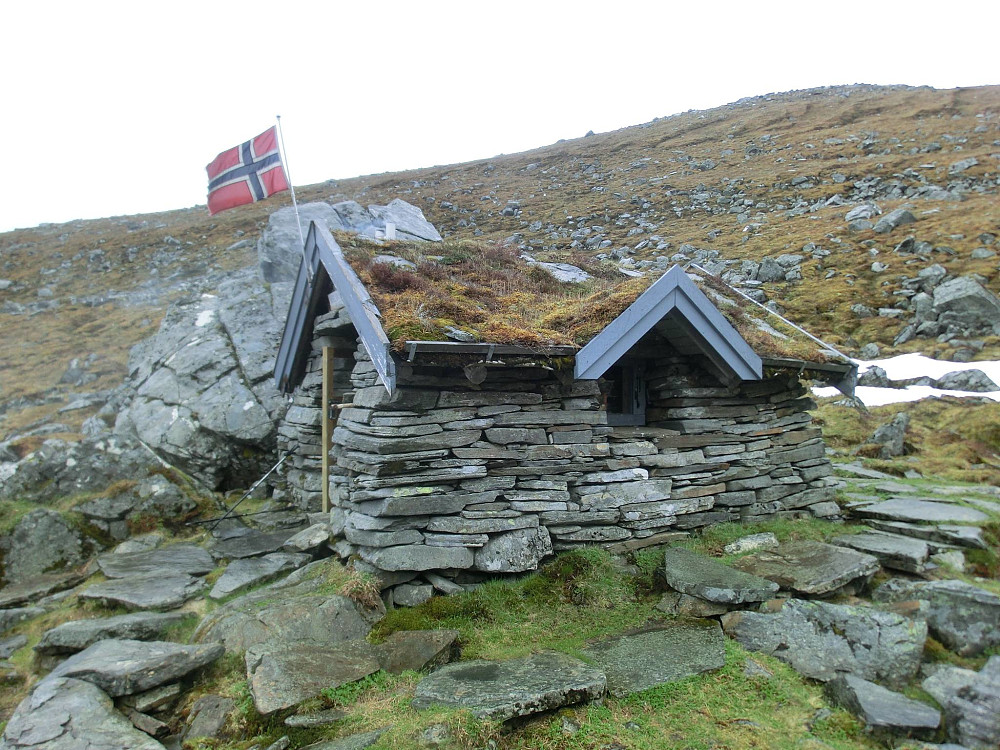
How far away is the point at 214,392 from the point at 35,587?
200 inches

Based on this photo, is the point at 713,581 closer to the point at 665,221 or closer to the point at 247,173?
the point at 247,173

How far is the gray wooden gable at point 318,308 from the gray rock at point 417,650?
2488 mm

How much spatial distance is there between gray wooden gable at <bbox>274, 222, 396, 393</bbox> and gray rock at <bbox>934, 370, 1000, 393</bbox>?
54.9ft

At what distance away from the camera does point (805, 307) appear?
75.8ft

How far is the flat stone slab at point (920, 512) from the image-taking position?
8.62 metres

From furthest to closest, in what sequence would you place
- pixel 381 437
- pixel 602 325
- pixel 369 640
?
pixel 602 325
pixel 381 437
pixel 369 640

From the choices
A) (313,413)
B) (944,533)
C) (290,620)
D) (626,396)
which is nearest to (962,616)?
(944,533)

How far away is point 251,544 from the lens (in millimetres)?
9023

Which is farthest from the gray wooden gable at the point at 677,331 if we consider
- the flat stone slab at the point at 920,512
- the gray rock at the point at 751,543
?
the flat stone slab at the point at 920,512

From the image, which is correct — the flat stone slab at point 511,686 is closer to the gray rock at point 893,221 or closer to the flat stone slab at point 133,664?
the flat stone slab at point 133,664

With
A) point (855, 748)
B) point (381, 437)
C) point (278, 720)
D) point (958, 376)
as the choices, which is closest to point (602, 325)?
point (381, 437)

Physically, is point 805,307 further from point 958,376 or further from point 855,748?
point 855,748

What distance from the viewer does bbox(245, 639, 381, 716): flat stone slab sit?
484cm

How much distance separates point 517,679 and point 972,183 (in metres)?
38.0
